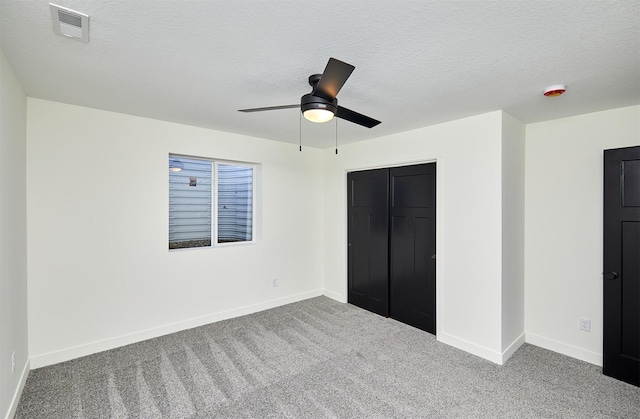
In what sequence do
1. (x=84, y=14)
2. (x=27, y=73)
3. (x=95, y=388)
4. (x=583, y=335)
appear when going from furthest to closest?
(x=583, y=335), (x=95, y=388), (x=27, y=73), (x=84, y=14)

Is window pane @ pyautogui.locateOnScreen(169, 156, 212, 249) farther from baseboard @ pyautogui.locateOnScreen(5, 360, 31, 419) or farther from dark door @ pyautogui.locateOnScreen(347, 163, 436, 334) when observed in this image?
dark door @ pyautogui.locateOnScreen(347, 163, 436, 334)

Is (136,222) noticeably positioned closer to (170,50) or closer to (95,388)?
(95,388)

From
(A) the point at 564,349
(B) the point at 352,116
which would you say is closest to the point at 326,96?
(B) the point at 352,116

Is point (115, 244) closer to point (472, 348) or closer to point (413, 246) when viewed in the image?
point (413, 246)

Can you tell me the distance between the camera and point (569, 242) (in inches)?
120

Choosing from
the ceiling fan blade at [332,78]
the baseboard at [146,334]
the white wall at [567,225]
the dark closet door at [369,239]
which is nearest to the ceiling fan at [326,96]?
the ceiling fan blade at [332,78]

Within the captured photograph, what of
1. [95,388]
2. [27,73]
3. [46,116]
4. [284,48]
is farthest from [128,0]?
[95,388]

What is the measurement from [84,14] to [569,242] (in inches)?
166

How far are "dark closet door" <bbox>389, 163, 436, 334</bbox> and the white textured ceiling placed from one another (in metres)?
1.03

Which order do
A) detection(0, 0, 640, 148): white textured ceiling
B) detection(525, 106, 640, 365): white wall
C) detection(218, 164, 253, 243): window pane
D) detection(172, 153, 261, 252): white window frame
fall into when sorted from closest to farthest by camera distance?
detection(0, 0, 640, 148): white textured ceiling < detection(525, 106, 640, 365): white wall < detection(172, 153, 261, 252): white window frame < detection(218, 164, 253, 243): window pane

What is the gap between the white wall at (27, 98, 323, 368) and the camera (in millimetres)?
2744

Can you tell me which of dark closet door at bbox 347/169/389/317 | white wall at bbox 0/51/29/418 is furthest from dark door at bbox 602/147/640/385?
white wall at bbox 0/51/29/418

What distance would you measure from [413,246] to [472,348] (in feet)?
4.04

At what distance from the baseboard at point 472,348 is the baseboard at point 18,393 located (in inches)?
144
